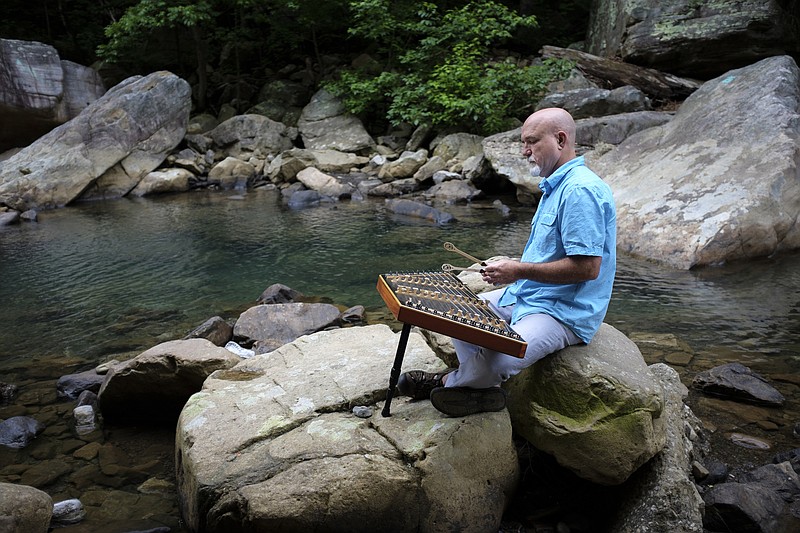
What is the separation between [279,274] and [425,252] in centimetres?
233

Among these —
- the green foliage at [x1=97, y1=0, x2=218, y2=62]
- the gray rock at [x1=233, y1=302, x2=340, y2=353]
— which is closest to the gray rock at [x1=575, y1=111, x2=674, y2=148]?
the gray rock at [x1=233, y1=302, x2=340, y2=353]

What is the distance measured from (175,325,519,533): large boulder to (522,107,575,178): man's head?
1413mm

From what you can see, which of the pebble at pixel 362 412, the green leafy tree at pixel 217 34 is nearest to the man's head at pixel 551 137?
the pebble at pixel 362 412

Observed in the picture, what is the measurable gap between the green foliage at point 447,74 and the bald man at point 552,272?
516 inches

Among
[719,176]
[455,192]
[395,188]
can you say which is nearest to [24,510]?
[719,176]

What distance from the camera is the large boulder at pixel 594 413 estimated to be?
10.1 ft

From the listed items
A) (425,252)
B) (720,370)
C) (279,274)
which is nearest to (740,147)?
(425,252)

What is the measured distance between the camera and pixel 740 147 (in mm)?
9359

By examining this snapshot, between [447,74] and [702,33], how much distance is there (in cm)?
647

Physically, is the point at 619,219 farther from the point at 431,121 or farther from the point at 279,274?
the point at 431,121

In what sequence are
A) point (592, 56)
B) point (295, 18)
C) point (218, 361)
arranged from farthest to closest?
point (295, 18) → point (592, 56) → point (218, 361)

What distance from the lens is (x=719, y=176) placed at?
904 centimetres

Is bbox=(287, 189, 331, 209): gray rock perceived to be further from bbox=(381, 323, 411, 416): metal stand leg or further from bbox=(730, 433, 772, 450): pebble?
bbox=(730, 433, 772, 450): pebble

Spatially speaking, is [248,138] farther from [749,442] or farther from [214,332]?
[749,442]
